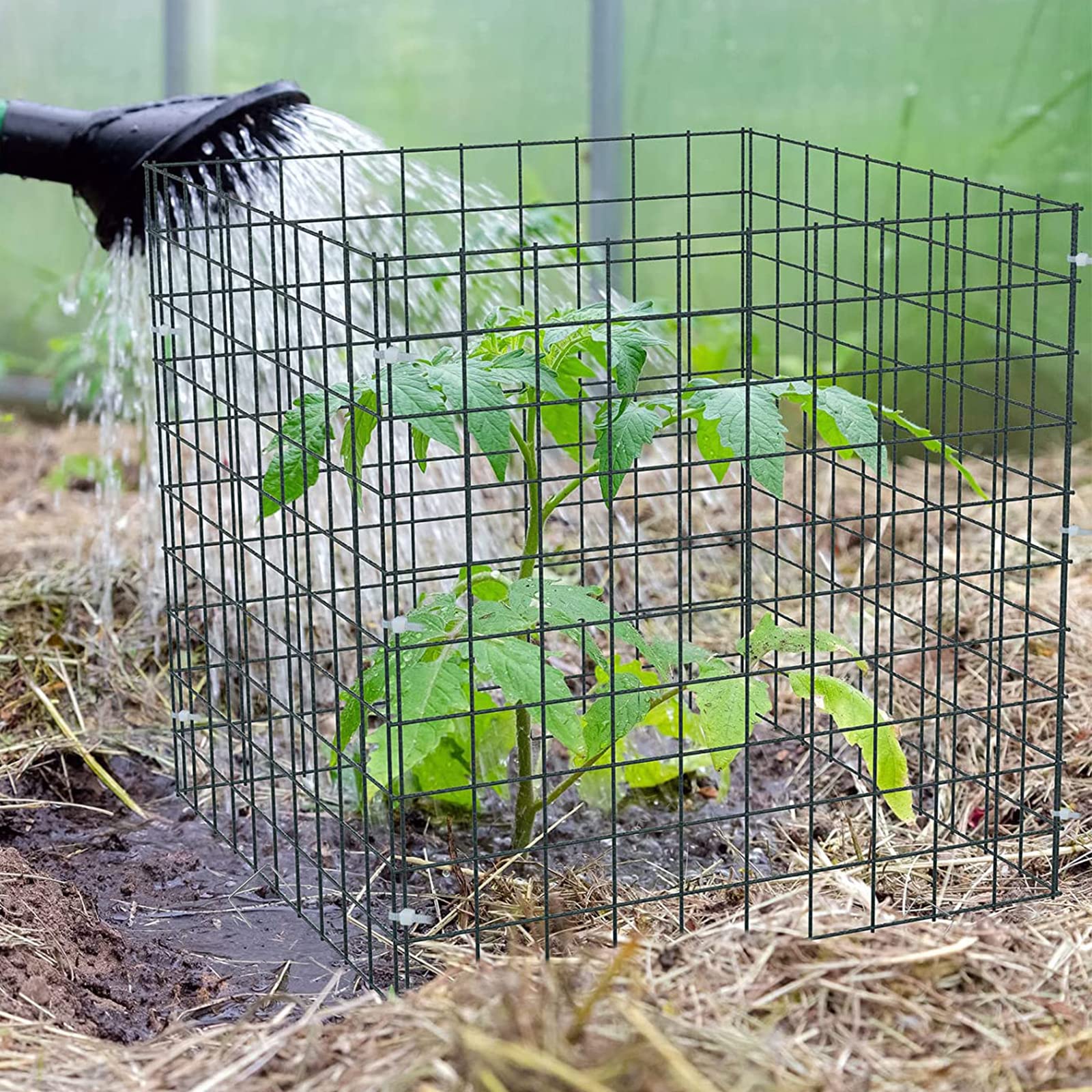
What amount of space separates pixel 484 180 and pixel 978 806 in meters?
2.88

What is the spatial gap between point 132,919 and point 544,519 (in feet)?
3.07

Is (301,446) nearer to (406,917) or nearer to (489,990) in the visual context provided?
(406,917)

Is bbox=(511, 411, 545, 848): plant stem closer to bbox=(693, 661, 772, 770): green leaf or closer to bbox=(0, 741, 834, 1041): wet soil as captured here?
bbox=(0, 741, 834, 1041): wet soil

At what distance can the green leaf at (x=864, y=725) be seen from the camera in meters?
2.52

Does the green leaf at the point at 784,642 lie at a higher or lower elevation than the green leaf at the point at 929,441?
lower

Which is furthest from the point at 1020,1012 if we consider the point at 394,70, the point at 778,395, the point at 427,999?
the point at 394,70

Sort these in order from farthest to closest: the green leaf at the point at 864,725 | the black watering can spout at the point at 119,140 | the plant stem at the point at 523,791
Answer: the black watering can spout at the point at 119,140, the plant stem at the point at 523,791, the green leaf at the point at 864,725

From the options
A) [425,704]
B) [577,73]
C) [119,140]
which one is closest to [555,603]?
[425,704]

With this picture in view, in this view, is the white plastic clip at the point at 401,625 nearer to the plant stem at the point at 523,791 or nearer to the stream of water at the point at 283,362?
the plant stem at the point at 523,791

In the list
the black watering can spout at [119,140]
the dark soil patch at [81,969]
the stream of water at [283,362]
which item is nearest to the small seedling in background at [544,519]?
the dark soil patch at [81,969]

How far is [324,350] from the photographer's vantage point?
2.23 m

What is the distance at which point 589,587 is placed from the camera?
2541 mm

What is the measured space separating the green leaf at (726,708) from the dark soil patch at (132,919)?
628mm

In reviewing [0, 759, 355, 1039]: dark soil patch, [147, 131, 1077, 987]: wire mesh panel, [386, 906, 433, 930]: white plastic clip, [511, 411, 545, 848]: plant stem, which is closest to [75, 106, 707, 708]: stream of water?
[147, 131, 1077, 987]: wire mesh panel
